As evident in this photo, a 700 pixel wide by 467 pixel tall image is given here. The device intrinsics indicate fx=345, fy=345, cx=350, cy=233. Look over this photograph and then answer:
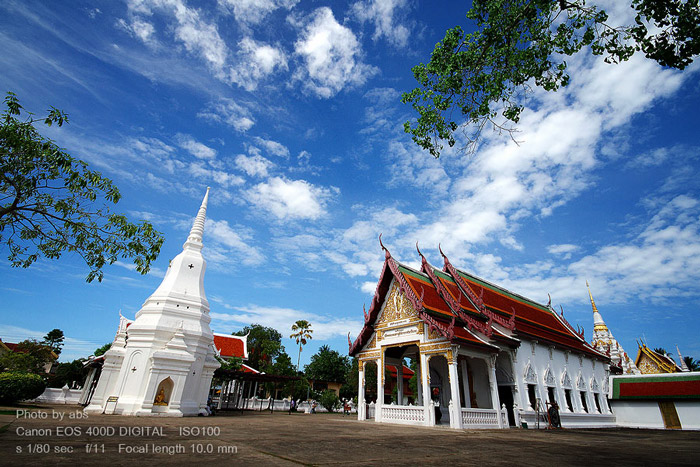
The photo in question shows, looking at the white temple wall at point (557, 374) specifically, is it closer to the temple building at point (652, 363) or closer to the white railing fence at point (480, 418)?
the white railing fence at point (480, 418)

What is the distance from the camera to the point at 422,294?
15484mm

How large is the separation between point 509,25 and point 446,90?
1.44 metres

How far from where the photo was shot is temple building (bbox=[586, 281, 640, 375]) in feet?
102

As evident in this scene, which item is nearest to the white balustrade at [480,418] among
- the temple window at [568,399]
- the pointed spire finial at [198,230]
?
the temple window at [568,399]

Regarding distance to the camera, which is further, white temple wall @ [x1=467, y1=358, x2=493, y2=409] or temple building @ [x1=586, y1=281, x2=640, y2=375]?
temple building @ [x1=586, y1=281, x2=640, y2=375]

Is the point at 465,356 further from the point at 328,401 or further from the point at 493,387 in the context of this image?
the point at 328,401

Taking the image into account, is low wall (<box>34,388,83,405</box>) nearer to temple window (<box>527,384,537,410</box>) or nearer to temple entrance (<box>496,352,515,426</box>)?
temple entrance (<box>496,352,515,426</box>)

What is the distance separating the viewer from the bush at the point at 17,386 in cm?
1334

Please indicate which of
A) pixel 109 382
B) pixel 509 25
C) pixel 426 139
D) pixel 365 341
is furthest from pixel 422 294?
pixel 109 382

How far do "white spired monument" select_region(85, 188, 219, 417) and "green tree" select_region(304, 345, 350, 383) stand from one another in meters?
31.0

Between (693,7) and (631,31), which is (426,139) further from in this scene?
(693,7)

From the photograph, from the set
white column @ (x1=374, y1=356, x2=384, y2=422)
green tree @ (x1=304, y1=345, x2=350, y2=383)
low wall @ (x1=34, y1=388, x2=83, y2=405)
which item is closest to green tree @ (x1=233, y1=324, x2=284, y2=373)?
green tree @ (x1=304, y1=345, x2=350, y2=383)

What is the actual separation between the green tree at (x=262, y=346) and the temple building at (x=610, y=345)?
108ft

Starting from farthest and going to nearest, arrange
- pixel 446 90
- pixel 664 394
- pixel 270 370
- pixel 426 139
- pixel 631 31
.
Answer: pixel 270 370, pixel 664 394, pixel 426 139, pixel 446 90, pixel 631 31
